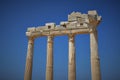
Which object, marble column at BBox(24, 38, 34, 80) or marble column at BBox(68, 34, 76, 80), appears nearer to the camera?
marble column at BBox(68, 34, 76, 80)

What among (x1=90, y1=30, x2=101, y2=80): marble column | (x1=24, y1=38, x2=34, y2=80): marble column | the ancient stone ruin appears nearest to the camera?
(x1=90, y1=30, x2=101, y2=80): marble column

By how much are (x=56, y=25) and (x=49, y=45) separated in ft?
14.5

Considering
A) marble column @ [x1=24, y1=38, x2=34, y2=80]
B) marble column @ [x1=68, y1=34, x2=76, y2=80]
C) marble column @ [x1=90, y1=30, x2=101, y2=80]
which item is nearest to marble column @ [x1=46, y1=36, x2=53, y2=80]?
marble column @ [x1=68, y1=34, x2=76, y2=80]

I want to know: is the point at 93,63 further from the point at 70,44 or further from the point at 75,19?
the point at 75,19

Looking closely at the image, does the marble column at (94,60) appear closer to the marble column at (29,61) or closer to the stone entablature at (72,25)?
the stone entablature at (72,25)

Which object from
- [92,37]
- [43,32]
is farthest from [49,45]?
[92,37]

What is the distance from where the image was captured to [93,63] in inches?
1064

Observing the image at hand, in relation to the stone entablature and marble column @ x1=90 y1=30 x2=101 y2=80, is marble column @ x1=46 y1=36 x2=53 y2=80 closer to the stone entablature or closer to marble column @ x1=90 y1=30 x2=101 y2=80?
the stone entablature

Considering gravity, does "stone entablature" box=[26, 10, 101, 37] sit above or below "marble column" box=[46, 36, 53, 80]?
above

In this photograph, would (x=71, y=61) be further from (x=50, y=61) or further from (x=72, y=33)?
(x=72, y=33)

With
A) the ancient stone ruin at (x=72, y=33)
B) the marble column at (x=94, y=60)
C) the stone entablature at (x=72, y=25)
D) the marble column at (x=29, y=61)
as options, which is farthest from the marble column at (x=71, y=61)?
the marble column at (x=29, y=61)

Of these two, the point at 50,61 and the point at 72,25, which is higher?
the point at 72,25

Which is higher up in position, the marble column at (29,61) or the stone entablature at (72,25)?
the stone entablature at (72,25)

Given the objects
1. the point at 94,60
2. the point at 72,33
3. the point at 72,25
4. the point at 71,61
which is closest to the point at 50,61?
the point at 71,61
